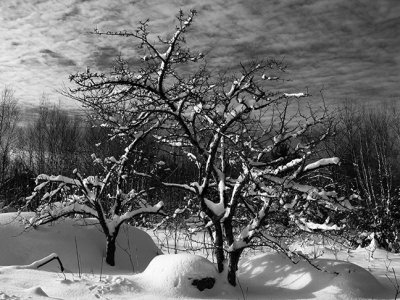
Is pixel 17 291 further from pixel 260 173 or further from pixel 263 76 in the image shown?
pixel 263 76

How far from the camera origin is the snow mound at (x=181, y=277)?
16.7 ft

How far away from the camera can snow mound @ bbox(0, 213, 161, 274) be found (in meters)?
7.93

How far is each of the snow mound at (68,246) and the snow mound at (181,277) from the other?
236 cm

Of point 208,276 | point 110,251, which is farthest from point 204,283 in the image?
point 110,251

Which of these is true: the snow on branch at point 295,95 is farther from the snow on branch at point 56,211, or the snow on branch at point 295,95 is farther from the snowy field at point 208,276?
the snow on branch at point 56,211

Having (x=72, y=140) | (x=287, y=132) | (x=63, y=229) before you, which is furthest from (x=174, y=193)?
(x=287, y=132)

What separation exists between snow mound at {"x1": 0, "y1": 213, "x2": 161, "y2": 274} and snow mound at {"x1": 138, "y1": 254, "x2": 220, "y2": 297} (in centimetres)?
236

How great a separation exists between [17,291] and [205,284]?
2.48 m

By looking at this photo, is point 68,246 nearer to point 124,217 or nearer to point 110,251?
point 110,251

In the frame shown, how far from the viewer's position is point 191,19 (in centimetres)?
571

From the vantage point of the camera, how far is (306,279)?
17.7ft

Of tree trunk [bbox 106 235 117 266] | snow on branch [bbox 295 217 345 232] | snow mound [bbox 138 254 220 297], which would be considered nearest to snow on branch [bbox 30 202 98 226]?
tree trunk [bbox 106 235 117 266]

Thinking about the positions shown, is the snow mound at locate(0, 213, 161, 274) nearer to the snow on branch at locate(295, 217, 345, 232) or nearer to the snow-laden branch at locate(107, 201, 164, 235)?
the snow-laden branch at locate(107, 201, 164, 235)

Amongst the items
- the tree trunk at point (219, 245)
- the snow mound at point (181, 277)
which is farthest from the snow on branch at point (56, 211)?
the tree trunk at point (219, 245)
